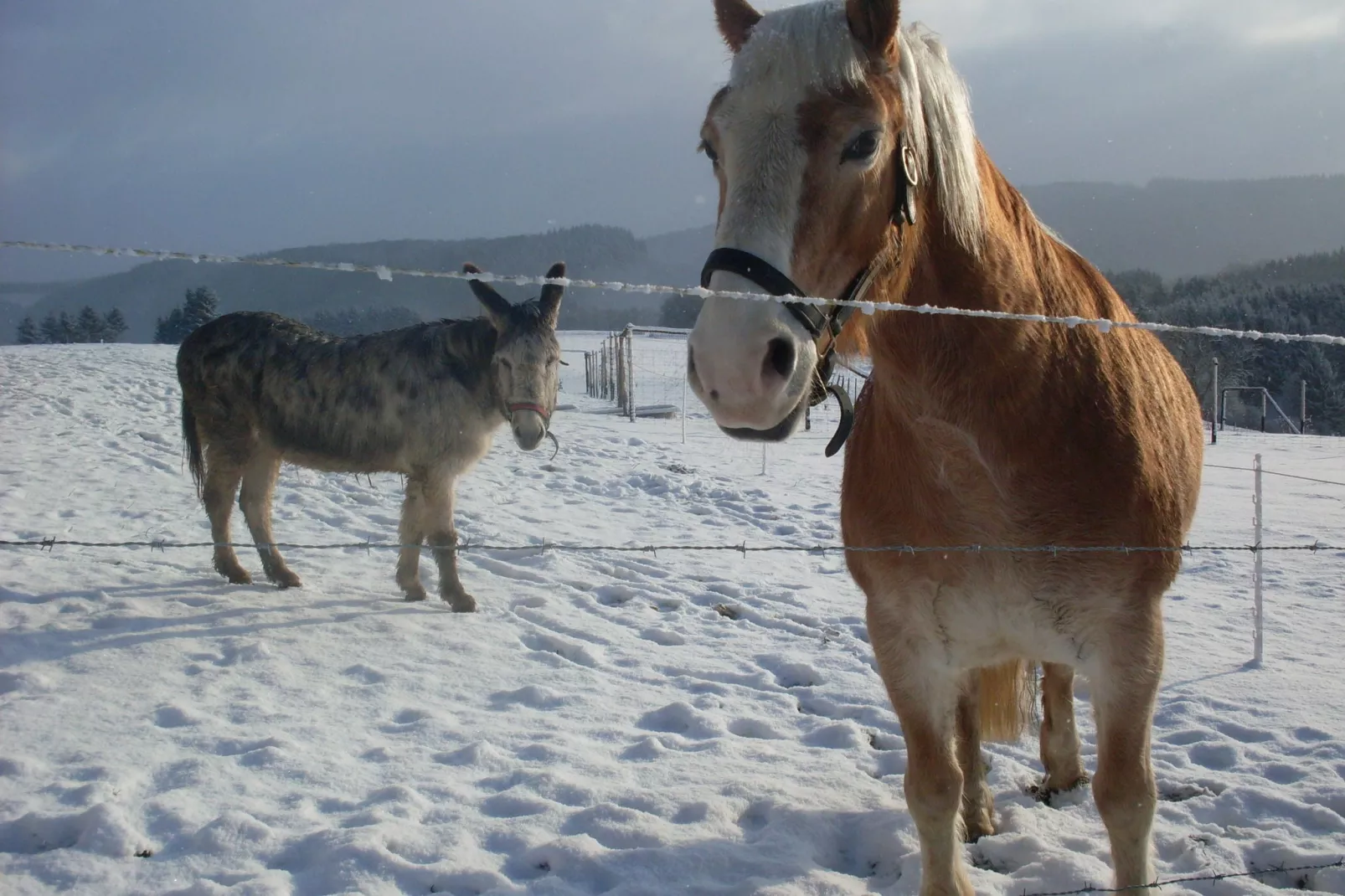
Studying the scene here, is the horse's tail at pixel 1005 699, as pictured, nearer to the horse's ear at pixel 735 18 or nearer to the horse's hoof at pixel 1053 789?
the horse's hoof at pixel 1053 789

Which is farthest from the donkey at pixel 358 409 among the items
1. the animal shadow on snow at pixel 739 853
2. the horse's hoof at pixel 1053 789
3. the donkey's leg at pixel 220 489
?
the horse's hoof at pixel 1053 789

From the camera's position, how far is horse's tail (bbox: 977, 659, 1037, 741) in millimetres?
3047

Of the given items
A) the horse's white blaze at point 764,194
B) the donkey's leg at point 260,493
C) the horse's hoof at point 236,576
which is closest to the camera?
the horse's white blaze at point 764,194

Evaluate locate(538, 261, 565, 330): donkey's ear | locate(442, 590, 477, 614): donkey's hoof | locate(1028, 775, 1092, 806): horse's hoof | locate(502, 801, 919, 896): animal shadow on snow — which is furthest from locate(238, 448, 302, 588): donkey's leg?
locate(1028, 775, 1092, 806): horse's hoof

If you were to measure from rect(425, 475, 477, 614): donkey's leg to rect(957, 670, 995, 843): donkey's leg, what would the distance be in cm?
328

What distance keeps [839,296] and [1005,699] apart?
213 cm

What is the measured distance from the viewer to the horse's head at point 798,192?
1406 mm

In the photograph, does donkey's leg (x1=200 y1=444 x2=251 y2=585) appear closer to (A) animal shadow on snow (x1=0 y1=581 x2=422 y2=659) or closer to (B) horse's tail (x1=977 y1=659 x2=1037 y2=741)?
(A) animal shadow on snow (x1=0 y1=581 x2=422 y2=659)

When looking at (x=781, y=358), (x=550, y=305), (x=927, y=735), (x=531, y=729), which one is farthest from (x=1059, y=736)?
(x=550, y=305)

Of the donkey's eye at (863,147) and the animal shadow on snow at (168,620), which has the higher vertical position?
the donkey's eye at (863,147)

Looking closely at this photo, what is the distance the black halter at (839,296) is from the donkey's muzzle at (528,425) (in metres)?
3.53

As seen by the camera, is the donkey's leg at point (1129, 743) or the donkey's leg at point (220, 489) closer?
the donkey's leg at point (1129, 743)

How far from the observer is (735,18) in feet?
6.56

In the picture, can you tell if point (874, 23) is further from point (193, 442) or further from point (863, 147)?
point (193, 442)
